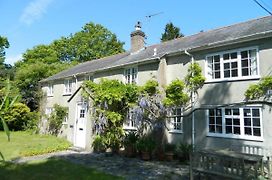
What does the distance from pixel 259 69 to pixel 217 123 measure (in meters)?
3.36

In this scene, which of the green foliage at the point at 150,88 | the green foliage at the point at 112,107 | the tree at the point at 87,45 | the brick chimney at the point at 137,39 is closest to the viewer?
the green foliage at the point at 150,88

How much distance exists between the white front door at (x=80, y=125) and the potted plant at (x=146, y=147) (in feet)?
18.0

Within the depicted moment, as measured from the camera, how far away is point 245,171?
25.9ft

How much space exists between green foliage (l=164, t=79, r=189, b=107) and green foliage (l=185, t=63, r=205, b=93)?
18.5 inches

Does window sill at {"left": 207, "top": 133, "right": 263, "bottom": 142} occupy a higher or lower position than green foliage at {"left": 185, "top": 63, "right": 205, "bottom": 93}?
lower

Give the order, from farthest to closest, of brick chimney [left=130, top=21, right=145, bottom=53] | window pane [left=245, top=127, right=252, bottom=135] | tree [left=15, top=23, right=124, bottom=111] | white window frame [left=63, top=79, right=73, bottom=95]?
tree [left=15, top=23, right=124, bottom=111] → white window frame [left=63, top=79, right=73, bottom=95] → brick chimney [left=130, top=21, right=145, bottom=53] → window pane [left=245, top=127, right=252, bottom=135]

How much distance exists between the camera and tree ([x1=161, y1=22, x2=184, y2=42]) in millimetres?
47312

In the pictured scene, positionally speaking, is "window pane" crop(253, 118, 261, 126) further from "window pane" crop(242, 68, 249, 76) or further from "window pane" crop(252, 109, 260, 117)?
"window pane" crop(242, 68, 249, 76)

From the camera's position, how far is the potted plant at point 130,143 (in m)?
15.2

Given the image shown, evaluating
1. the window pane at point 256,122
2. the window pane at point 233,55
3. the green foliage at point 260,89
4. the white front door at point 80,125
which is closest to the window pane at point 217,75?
the window pane at point 233,55

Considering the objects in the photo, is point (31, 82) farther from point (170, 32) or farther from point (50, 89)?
point (170, 32)

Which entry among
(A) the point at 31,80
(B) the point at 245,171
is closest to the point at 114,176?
(B) the point at 245,171

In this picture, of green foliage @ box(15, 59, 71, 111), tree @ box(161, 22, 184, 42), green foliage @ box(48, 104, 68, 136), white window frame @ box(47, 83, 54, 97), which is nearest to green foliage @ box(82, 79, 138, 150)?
green foliage @ box(48, 104, 68, 136)

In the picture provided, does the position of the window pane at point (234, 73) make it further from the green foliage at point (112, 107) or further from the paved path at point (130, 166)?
the green foliage at point (112, 107)
